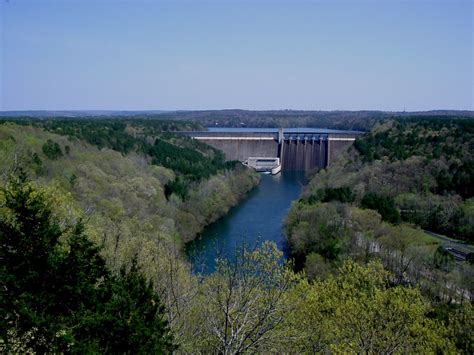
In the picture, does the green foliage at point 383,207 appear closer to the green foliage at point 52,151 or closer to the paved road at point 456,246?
the paved road at point 456,246

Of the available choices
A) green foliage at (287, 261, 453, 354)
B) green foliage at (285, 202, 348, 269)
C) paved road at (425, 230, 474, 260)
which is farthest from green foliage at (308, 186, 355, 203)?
green foliage at (287, 261, 453, 354)

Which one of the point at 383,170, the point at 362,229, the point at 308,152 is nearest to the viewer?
the point at 362,229

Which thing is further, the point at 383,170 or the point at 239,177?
the point at 239,177

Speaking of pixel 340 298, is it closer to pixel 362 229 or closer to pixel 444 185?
pixel 362 229

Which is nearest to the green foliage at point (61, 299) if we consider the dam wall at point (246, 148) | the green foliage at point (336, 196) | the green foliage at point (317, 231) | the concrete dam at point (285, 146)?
the green foliage at point (317, 231)

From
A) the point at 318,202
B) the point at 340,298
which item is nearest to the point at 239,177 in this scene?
the point at 318,202

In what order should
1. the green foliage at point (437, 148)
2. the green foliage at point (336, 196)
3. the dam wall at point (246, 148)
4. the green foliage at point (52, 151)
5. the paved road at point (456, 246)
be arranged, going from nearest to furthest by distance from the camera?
the paved road at point (456, 246), the green foliage at point (52, 151), the green foliage at point (336, 196), the green foliage at point (437, 148), the dam wall at point (246, 148)

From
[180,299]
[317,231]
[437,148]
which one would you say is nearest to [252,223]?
[317,231]
